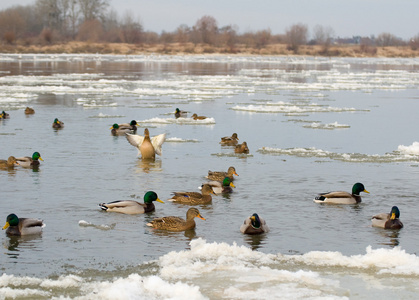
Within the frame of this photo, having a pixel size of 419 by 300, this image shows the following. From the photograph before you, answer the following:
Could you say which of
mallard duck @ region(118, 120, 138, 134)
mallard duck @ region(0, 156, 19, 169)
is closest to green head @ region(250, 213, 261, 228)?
mallard duck @ region(0, 156, 19, 169)

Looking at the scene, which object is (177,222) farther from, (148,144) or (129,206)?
(148,144)

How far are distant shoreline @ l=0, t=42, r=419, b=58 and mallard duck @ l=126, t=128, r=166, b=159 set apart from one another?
257 ft

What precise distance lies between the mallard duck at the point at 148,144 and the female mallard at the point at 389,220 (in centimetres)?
644

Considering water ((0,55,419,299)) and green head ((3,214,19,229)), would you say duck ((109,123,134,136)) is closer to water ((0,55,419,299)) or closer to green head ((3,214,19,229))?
water ((0,55,419,299))

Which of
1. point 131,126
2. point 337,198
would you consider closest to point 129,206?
point 337,198

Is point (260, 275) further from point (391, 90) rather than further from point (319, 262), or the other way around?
point (391, 90)

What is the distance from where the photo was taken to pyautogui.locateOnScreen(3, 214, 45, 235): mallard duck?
924 centimetres

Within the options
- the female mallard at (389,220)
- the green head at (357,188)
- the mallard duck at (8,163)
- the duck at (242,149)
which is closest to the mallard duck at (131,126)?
the duck at (242,149)

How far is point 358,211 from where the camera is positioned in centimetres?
1095

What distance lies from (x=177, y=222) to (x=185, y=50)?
302ft

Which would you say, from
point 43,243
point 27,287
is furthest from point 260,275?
point 43,243

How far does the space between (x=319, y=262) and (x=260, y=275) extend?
34.0 inches

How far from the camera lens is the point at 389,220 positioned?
9852mm

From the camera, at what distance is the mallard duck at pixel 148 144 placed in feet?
50.0
